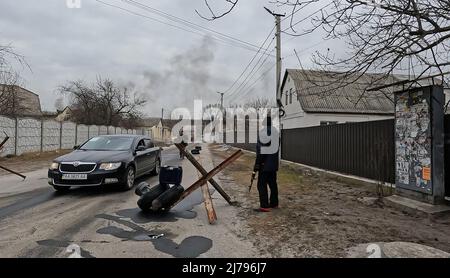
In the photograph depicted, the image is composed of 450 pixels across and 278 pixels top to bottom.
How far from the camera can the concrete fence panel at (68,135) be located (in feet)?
94.4

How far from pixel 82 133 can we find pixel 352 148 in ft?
88.9

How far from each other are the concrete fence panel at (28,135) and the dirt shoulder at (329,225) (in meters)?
17.5

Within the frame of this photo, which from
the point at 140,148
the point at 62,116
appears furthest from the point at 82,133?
the point at 62,116

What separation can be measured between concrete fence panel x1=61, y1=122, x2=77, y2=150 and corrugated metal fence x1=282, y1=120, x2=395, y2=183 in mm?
19315

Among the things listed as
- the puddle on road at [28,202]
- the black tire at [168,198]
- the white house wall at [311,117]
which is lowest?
the puddle on road at [28,202]

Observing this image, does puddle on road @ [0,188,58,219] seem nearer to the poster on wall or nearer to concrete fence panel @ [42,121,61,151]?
the poster on wall

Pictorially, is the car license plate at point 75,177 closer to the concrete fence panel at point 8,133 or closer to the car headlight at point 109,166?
the car headlight at point 109,166

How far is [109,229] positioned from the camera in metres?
5.64

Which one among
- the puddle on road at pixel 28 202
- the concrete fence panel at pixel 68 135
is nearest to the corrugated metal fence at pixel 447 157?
the puddle on road at pixel 28 202

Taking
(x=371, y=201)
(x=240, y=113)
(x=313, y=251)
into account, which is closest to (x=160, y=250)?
(x=313, y=251)

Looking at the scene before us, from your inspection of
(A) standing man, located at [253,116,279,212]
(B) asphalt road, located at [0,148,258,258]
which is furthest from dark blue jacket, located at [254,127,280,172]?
(B) asphalt road, located at [0,148,258,258]
